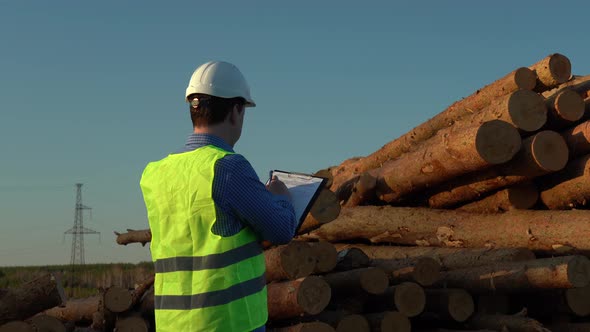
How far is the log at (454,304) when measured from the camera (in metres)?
7.00

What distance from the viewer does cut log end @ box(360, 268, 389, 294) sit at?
6945mm

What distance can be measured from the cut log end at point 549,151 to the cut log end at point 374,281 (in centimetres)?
195


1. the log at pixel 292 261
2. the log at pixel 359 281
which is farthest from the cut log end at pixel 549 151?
the log at pixel 292 261

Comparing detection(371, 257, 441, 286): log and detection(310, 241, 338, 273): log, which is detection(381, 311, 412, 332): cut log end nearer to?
detection(371, 257, 441, 286): log

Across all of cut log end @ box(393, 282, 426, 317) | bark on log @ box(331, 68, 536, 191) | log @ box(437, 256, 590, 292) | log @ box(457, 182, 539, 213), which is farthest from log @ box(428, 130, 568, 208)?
cut log end @ box(393, 282, 426, 317)

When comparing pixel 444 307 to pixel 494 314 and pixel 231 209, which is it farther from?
pixel 231 209

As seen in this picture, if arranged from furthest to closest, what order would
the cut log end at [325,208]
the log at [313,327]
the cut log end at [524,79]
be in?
the cut log end at [524,79] → the cut log end at [325,208] → the log at [313,327]

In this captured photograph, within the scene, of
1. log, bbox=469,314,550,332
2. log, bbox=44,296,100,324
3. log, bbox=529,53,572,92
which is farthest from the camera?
log, bbox=44,296,100,324

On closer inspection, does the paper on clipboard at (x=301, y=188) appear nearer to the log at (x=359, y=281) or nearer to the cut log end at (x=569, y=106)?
the log at (x=359, y=281)

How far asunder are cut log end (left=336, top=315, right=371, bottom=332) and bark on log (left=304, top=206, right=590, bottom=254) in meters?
1.91

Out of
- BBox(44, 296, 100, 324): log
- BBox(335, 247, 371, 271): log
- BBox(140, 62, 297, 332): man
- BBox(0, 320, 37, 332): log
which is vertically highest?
BBox(140, 62, 297, 332): man

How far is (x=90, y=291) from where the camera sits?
24188mm

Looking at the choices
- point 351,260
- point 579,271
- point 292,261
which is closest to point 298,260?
point 292,261

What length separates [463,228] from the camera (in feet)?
26.9
